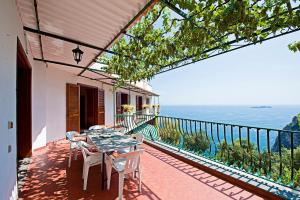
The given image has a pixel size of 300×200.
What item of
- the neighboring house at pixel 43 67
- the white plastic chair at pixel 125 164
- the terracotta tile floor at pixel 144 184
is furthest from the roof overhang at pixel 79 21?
the terracotta tile floor at pixel 144 184

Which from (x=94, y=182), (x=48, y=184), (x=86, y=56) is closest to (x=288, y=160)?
(x=94, y=182)

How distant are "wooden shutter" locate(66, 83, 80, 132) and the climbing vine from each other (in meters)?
3.60

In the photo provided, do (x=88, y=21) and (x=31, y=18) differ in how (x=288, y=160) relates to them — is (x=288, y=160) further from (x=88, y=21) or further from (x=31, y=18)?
(x=31, y=18)

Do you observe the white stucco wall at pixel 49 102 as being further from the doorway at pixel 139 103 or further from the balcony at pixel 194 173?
the doorway at pixel 139 103

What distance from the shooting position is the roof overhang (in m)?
2.15

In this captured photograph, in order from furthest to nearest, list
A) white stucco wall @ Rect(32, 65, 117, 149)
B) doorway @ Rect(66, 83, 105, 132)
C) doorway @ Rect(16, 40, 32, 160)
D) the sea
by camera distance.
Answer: doorway @ Rect(66, 83, 105, 132) < the sea < white stucco wall @ Rect(32, 65, 117, 149) < doorway @ Rect(16, 40, 32, 160)

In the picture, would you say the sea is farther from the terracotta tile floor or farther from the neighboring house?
the neighboring house

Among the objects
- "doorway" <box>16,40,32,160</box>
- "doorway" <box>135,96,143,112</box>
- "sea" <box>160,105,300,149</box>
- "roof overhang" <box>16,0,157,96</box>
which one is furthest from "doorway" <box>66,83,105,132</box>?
"doorway" <box>135,96,143,112</box>

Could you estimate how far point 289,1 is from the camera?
5.26 feet

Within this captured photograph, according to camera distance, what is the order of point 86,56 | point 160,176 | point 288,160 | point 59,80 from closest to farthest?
point 288,160 < point 160,176 < point 86,56 < point 59,80

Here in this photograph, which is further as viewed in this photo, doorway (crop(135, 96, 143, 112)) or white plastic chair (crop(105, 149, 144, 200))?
doorway (crop(135, 96, 143, 112))

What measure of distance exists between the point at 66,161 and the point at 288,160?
473cm

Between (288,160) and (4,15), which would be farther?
(288,160)

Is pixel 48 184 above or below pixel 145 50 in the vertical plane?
below
